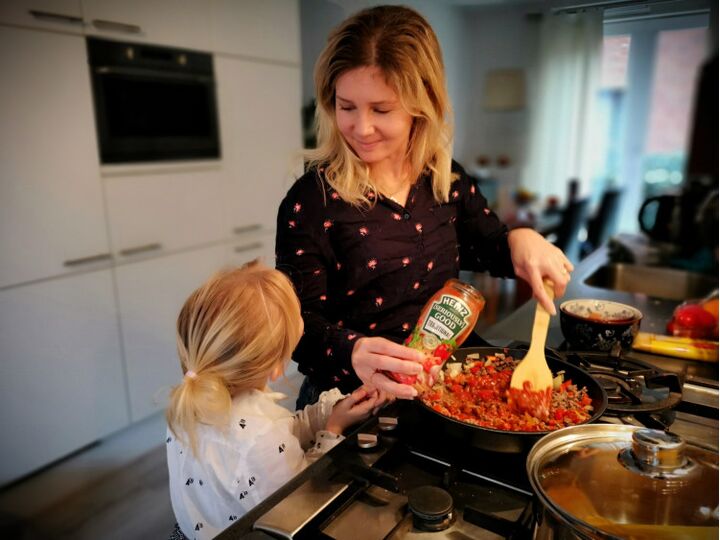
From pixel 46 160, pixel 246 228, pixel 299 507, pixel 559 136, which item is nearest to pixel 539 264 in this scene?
pixel 299 507

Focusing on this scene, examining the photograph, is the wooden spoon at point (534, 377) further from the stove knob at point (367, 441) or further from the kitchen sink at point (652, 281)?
the kitchen sink at point (652, 281)

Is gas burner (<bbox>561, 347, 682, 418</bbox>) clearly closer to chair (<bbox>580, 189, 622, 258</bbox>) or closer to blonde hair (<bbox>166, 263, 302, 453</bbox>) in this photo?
blonde hair (<bbox>166, 263, 302, 453</bbox>)

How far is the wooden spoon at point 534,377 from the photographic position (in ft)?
2.43

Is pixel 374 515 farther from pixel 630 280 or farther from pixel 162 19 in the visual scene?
pixel 162 19

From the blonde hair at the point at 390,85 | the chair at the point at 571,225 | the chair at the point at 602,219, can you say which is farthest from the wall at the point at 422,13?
the chair at the point at 602,219

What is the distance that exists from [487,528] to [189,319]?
1.61 ft

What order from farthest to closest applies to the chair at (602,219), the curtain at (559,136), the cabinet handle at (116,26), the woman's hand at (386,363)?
Result: the curtain at (559,136), the chair at (602,219), the cabinet handle at (116,26), the woman's hand at (386,363)

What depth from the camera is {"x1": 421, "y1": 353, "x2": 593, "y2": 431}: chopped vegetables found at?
0.69 meters

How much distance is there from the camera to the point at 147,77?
1927mm

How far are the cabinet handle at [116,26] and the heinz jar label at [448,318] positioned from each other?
1.64m

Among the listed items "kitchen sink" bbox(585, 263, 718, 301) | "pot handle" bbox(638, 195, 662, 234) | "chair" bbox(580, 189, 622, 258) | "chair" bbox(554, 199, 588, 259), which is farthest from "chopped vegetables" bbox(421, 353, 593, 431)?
"chair" bbox(580, 189, 622, 258)

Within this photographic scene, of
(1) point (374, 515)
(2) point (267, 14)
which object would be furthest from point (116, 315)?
(1) point (374, 515)

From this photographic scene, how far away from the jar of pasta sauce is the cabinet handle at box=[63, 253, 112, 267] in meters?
1.51

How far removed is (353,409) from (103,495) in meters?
1.36
